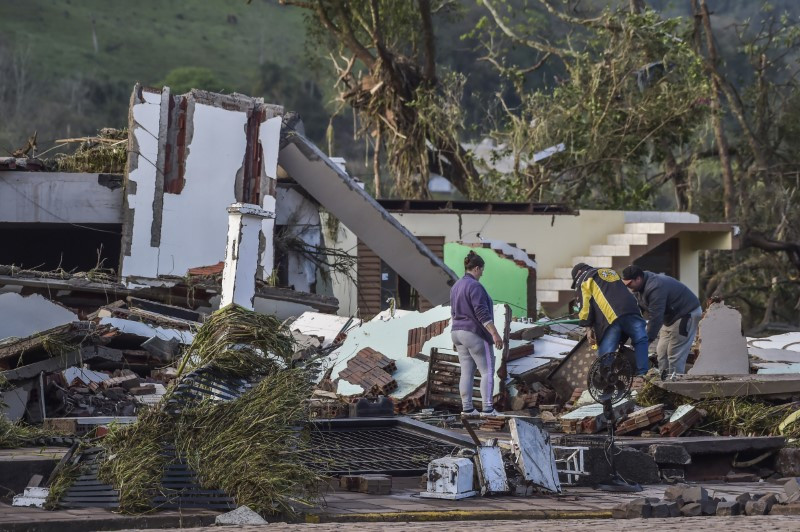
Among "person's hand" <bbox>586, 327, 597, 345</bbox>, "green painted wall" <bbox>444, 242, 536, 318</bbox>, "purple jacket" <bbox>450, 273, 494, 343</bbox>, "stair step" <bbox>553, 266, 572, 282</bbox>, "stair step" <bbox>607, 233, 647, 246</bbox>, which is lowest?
"person's hand" <bbox>586, 327, 597, 345</bbox>

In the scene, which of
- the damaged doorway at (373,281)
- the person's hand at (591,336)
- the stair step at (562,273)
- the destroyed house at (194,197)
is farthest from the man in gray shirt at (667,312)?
the stair step at (562,273)

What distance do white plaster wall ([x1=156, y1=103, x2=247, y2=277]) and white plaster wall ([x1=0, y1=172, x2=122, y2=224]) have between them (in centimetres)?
94

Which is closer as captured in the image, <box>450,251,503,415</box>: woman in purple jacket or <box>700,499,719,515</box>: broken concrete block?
<box>700,499,719,515</box>: broken concrete block

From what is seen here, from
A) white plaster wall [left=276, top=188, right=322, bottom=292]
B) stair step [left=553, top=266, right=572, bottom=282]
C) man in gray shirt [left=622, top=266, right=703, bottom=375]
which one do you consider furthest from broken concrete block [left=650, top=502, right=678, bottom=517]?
stair step [left=553, top=266, right=572, bottom=282]

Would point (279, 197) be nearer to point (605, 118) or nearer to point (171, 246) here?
point (171, 246)

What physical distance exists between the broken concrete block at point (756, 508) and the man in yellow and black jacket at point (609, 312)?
462 cm

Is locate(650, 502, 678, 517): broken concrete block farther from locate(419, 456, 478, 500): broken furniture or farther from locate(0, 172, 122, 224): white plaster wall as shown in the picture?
locate(0, 172, 122, 224): white plaster wall

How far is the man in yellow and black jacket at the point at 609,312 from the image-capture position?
13.6 meters

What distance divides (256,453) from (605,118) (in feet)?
96.6

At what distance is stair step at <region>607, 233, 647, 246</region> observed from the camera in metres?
30.5

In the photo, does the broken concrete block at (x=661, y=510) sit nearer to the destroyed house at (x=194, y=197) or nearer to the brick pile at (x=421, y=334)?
the brick pile at (x=421, y=334)

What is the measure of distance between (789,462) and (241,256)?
5.38m

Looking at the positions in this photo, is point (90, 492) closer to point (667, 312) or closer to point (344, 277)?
point (667, 312)

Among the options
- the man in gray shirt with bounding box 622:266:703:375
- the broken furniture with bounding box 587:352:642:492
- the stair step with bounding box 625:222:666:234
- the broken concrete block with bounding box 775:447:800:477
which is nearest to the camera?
the broken furniture with bounding box 587:352:642:492
